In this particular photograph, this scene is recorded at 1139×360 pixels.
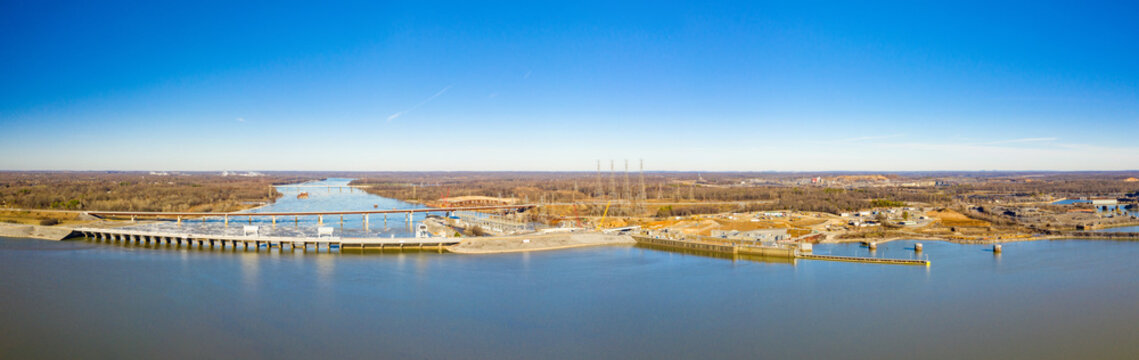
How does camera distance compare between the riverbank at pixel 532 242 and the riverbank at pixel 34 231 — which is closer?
the riverbank at pixel 532 242

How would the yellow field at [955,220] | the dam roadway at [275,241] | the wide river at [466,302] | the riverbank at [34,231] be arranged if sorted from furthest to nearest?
the yellow field at [955,220]
the riverbank at [34,231]
the dam roadway at [275,241]
the wide river at [466,302]

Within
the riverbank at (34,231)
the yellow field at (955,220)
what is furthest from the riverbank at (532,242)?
the yellow field at (955,220)

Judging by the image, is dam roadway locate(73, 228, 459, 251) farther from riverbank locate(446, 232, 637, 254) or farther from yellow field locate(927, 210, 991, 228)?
yellow field locate(927, 210, 991, 228)

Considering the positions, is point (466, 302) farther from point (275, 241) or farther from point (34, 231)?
point (34, 231)

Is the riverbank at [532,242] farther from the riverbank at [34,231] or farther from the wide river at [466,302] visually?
the riverbank at [34,231]

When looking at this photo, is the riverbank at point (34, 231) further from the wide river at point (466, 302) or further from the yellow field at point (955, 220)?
the yellow field at point (955, 220)

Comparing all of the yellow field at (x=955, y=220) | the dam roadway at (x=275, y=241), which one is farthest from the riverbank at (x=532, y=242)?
the yellow field at (x=955, y=220)

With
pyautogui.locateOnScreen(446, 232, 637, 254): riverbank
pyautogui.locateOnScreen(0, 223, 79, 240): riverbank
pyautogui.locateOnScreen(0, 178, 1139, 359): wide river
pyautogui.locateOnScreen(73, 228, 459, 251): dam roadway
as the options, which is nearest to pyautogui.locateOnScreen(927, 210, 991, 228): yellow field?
pyautogui.locateOnScreen(0, 178, 1139, 359): wide river

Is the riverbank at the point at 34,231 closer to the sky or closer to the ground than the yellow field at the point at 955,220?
closer to the sky

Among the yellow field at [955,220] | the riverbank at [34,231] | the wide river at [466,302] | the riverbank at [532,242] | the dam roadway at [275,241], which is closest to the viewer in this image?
the wide river at [466,302]
